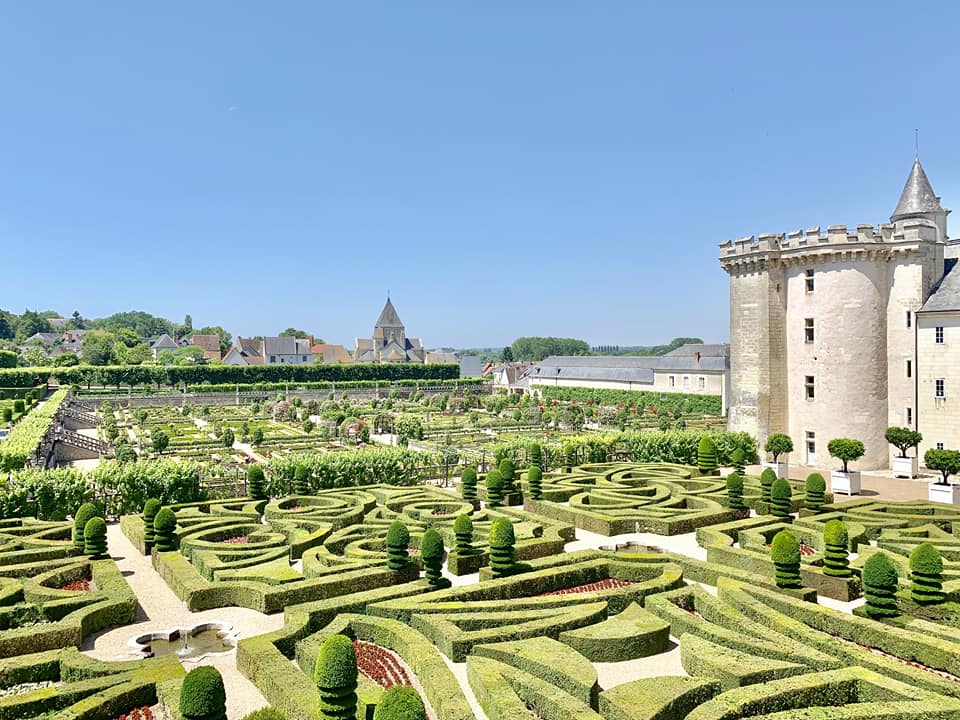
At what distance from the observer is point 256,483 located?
2348 cm

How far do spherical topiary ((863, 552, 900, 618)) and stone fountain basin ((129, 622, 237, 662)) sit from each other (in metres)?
11.3

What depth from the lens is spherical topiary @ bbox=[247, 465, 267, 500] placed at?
2344cm

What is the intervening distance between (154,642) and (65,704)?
3261 millimetres

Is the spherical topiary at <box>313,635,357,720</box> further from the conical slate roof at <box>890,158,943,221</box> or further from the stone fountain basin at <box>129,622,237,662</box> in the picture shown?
the conical slate roof at <box>890,158,943,221</box>

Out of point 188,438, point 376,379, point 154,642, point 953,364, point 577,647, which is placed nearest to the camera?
point 577,647

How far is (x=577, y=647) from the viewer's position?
11.7 m

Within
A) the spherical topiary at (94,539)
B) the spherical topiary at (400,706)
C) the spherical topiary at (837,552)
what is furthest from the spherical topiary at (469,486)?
the spherical topiary at (400,706)

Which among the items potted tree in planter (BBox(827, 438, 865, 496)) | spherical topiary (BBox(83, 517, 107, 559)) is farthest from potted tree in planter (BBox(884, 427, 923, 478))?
spherical topiary (BBox(83, 517, 107, 559))

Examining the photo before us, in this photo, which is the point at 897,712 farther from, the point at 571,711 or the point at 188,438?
the point at 188,438

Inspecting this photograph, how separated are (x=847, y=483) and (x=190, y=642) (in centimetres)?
2226

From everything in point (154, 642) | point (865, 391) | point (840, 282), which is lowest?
point (154, 642)

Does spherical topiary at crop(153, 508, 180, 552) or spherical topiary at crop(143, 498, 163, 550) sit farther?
spherical topiary at crop(143, 498, 163, 550)

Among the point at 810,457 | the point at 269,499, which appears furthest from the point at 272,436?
the point at 810,457

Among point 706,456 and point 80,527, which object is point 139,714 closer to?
point 80,527
